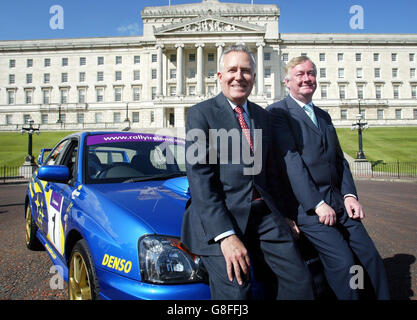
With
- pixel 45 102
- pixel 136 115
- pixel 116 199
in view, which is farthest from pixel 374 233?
pixel 45 102

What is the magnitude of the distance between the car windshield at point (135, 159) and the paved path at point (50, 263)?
1245mm

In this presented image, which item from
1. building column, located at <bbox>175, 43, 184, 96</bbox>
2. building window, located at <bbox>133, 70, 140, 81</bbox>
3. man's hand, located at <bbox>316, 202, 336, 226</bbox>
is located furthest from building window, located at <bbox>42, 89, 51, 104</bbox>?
man's hand, located at <bbox>316, 202, 336, 226</bbox>

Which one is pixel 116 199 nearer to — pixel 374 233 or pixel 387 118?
pixel 374 233

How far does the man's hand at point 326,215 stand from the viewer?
2.13 metres

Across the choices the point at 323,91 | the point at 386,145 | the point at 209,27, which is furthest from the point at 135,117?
the point at 386,145

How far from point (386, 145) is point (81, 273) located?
3666 centimetres

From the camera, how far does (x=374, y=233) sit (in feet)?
18.4

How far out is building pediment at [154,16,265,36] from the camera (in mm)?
49875

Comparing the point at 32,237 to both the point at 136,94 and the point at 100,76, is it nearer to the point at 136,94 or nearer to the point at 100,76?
the point at 136,94

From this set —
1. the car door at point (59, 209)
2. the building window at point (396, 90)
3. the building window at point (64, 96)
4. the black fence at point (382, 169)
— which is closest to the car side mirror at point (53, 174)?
the car door at point (59, 209)

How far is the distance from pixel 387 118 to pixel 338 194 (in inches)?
2556

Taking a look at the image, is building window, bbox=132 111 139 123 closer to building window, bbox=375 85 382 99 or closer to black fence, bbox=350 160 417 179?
black fence, bbox=350 160 417 179

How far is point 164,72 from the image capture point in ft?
177

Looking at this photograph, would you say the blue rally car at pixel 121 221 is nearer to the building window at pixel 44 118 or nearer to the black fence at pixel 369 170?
the black fence at pixel 369 170
